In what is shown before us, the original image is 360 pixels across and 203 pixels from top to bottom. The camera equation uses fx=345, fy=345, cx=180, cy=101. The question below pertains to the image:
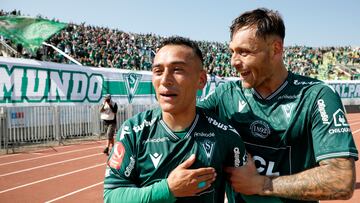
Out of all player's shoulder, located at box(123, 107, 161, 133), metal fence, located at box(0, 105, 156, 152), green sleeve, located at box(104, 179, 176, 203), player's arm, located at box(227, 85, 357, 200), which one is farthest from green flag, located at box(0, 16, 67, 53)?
player's arm, located at box(227, 85, 357, 200)

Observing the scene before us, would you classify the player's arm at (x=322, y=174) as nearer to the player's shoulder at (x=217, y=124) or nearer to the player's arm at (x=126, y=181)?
the player's shoulder at (x=217, y=124)

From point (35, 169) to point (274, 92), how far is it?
8323mm

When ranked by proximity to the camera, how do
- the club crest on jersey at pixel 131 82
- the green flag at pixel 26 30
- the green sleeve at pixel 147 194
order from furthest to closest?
the club crest on jersey at pixel 131 82
the green flag at pixel 26 30
the green sleeve at pixel 147 194

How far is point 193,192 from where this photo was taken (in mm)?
1857

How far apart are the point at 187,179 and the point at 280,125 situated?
73 cm

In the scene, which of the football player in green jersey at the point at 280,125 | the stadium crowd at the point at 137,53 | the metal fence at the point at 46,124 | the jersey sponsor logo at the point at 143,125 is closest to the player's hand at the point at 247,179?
the football player in green jersey at the point at 280,125

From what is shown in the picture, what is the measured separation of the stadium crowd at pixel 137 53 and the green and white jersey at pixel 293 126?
50.4 ft

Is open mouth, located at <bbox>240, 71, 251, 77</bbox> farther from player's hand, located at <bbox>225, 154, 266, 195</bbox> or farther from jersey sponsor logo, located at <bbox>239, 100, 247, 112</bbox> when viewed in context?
player's hand, located at <bbox>225, 154, 266, 195</bbox>

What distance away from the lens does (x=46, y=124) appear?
13062 mm

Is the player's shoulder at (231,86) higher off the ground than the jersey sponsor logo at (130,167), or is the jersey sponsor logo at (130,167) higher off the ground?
the player's shoulder at (231,86)

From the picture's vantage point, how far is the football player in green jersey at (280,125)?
6.25 ft

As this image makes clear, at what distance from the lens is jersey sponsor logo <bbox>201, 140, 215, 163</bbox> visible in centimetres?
204

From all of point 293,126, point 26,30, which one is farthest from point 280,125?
point 26,30

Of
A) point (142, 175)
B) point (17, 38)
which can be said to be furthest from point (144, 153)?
point (17, 38)
